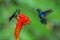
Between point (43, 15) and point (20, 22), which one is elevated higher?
point (43, 15)

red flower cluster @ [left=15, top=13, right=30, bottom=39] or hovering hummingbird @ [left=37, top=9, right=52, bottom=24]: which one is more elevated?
hovering hummingbird @ [left=37, top=9, right=52, bottom=24]

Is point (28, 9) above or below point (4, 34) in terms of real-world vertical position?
above

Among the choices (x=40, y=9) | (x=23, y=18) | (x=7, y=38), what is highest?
(x=40, y=9)

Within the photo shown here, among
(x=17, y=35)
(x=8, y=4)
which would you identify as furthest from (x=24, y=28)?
(x=8, y=4)

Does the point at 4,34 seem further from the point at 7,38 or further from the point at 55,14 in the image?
the point at 55,14

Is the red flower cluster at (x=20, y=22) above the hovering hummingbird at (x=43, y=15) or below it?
below

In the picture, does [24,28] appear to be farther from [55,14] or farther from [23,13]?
[55,14]
